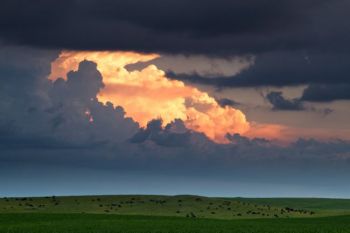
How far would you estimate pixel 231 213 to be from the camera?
458 ft

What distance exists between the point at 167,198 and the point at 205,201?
1032 cm

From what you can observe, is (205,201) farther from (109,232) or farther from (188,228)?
(109,232)

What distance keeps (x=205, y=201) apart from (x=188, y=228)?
71.8 meters

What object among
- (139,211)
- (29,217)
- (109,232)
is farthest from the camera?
(139,211)

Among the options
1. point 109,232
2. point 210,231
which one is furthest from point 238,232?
point 109,232

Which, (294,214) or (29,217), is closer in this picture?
(29,217)

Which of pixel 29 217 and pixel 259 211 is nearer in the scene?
pixel 29 217

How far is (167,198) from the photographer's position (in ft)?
542

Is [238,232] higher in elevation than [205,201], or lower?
lower

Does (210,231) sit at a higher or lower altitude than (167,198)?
lower

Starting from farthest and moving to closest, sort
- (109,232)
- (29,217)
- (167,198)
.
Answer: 1. (167,198)
2. (29,217)
3. (109,232)

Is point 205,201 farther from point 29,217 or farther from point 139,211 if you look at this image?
point 29,217

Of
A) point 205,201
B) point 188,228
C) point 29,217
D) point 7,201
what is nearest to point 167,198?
point 205,201

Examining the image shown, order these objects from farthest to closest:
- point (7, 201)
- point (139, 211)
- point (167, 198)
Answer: point (167, 198), point (7, 201), point (139, 211)
